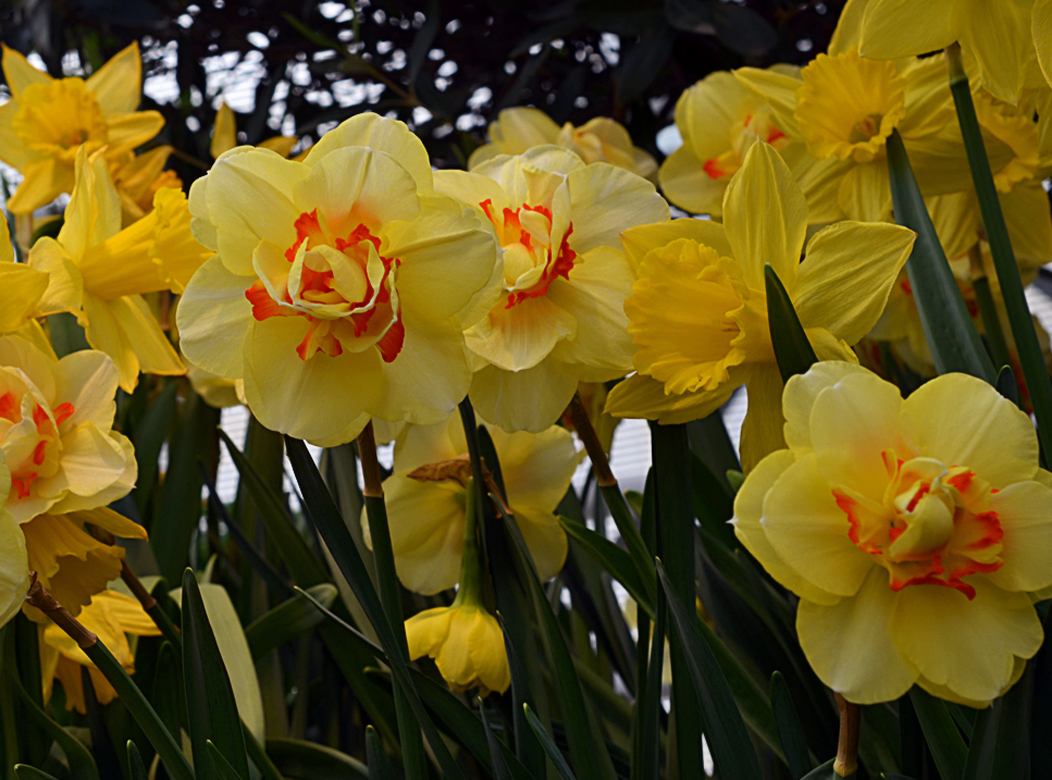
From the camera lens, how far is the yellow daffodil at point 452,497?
543mm

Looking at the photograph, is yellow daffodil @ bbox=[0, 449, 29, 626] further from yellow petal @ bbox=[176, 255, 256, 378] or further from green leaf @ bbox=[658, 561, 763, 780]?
green leaf @ bbox=[658, 561, 763, 780]

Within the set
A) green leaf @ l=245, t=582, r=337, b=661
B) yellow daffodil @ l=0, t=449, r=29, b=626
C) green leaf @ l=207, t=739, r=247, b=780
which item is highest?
yellow daffodil @ l=0, t=449, r=29, b=626

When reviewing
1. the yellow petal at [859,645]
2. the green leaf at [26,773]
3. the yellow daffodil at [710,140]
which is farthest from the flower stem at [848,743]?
the yellow daffodil at [710,140]

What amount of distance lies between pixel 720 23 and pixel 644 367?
2.42ft

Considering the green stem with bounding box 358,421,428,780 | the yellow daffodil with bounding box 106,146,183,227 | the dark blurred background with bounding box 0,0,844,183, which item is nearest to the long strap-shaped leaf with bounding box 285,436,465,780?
the green stem with bounding box 358,421,428,780

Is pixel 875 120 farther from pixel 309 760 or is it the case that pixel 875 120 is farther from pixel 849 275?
pixel 309 760

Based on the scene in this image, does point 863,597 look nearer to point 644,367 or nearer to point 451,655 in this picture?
point 644,367

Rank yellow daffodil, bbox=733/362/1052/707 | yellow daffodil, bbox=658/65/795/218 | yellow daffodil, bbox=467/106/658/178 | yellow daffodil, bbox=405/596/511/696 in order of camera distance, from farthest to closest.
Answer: yellow daffodil, bbox=467/106/658/178, yellow daffodil, bbox=658/65/795/218, yellow daffodil, bbox=405/596/511/696, yellow daffodil, bbox=733/362/1052/707

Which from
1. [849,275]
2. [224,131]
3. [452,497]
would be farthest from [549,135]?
[849,275]

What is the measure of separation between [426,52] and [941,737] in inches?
38.8

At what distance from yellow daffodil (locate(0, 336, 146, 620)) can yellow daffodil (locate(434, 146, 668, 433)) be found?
0.18 metres

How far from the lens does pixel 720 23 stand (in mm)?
966

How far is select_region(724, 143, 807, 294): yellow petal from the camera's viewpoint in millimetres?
366

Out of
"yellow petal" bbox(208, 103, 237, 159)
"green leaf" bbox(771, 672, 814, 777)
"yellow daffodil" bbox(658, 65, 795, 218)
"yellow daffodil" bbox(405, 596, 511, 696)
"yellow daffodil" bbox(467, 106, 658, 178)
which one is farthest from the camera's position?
"yellow petal" bbox(208, 103, 237, 159)
